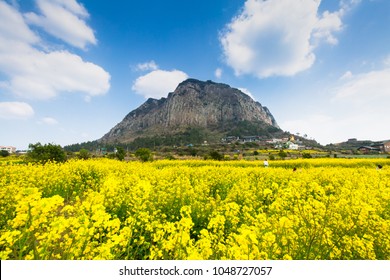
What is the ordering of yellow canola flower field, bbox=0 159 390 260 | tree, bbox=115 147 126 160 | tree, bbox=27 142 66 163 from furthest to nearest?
tree, bbox=115 147 126 160
tree, bbox=27 142 66 163
yellow canola flower field, bbox=0 159 390 260

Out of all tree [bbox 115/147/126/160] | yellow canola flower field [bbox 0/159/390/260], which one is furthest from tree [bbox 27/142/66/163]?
yellow canola flower field [bbox 0/159/390/260]

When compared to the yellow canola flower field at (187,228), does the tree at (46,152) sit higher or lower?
higher

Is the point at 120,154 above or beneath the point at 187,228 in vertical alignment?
above

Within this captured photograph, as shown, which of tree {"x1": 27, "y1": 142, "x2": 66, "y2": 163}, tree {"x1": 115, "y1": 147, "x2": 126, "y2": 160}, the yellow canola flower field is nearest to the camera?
the yellow canola flower field

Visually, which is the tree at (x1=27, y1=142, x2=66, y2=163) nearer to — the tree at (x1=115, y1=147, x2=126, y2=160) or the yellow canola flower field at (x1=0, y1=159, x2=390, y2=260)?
the tree at (x1=115, y1=147, x2=126, y2=160)

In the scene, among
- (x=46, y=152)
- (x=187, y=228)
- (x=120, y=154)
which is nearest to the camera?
(x=187, y=228)

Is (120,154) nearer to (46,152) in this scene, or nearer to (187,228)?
(46,152)

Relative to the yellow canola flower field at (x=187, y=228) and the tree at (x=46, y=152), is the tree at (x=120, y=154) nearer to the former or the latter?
the tree at (x=46, y=152)

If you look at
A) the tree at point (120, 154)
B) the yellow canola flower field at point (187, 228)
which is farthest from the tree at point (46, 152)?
the yellow canola flower field at point (187, 228)

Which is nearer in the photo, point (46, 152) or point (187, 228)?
point (187, 228)

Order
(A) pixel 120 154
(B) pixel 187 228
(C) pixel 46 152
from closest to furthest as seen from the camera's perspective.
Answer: (B) pixel 187 228, (C) pixel 46 152, (A) pixel 120 154

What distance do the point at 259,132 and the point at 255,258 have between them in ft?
547

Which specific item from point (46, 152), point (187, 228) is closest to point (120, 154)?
point (46, 152)
